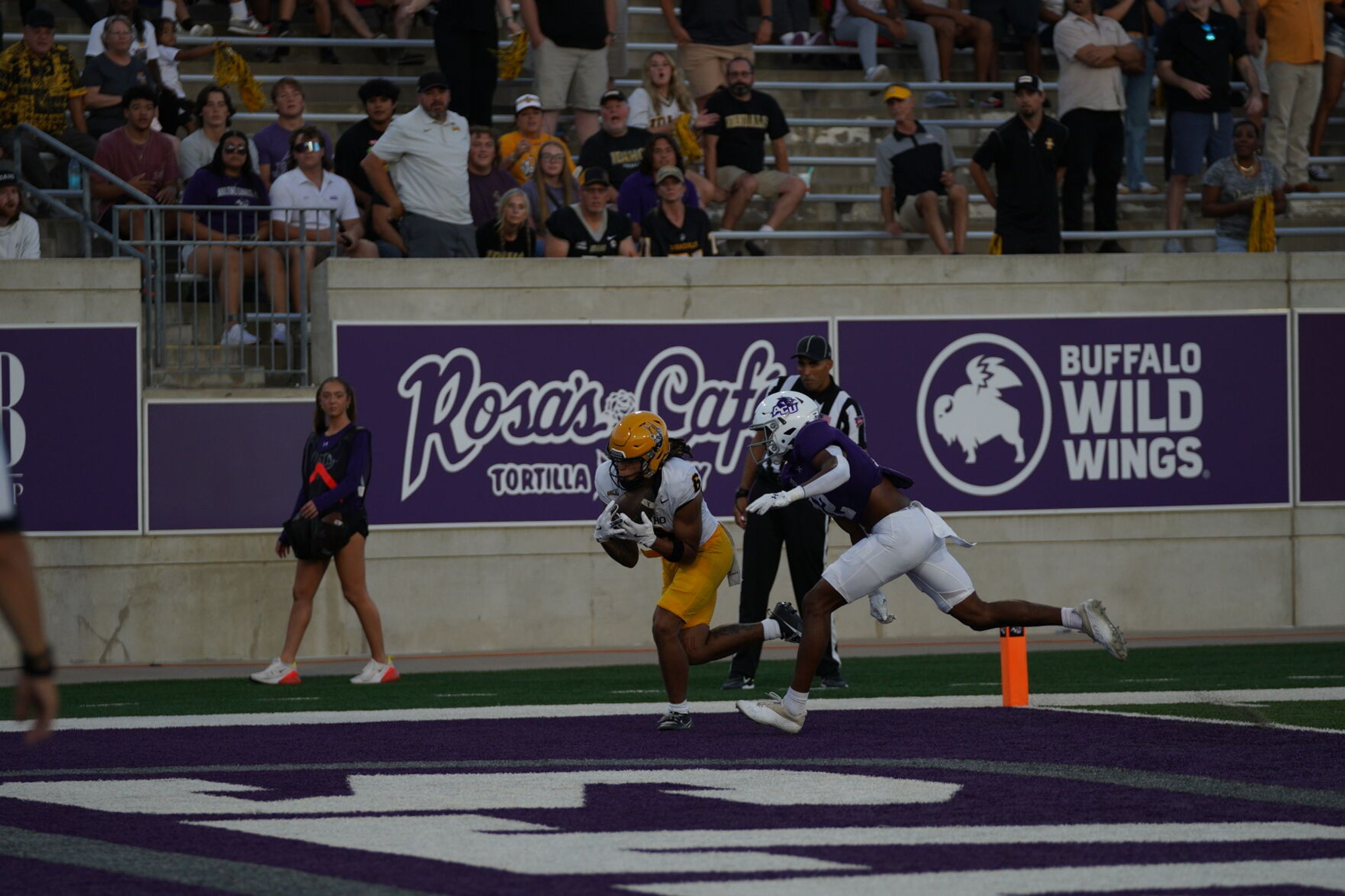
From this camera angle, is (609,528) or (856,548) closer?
(609,528)

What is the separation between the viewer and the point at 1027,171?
16.8 metres

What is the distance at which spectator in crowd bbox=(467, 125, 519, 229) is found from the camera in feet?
52.7

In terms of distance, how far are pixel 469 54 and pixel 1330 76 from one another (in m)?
9.14

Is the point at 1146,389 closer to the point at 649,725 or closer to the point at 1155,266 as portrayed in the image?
the point at 1155,266

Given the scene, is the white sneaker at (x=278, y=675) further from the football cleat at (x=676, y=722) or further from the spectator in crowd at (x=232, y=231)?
the football cleat at (x=676, y=722)

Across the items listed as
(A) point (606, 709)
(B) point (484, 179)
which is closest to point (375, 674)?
(A) point (606, 709)

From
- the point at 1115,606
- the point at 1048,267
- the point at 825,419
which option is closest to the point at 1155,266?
the point at 1048,267

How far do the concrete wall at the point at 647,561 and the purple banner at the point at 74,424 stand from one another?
0.81 feet

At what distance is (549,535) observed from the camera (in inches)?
610

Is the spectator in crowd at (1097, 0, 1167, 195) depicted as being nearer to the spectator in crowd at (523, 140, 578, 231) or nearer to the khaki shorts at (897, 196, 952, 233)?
the khaki shorts at (897, 196, 952, 233)

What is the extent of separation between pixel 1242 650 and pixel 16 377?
954cm

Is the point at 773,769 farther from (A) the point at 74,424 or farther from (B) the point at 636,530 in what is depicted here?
(A) the point at 74,424

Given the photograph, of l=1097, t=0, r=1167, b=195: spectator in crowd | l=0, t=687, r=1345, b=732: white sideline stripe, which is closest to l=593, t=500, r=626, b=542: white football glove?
l=0, t=687, r=1345, b=732: white sideline stripe

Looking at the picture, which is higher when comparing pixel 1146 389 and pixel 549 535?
pixel 1146 389
